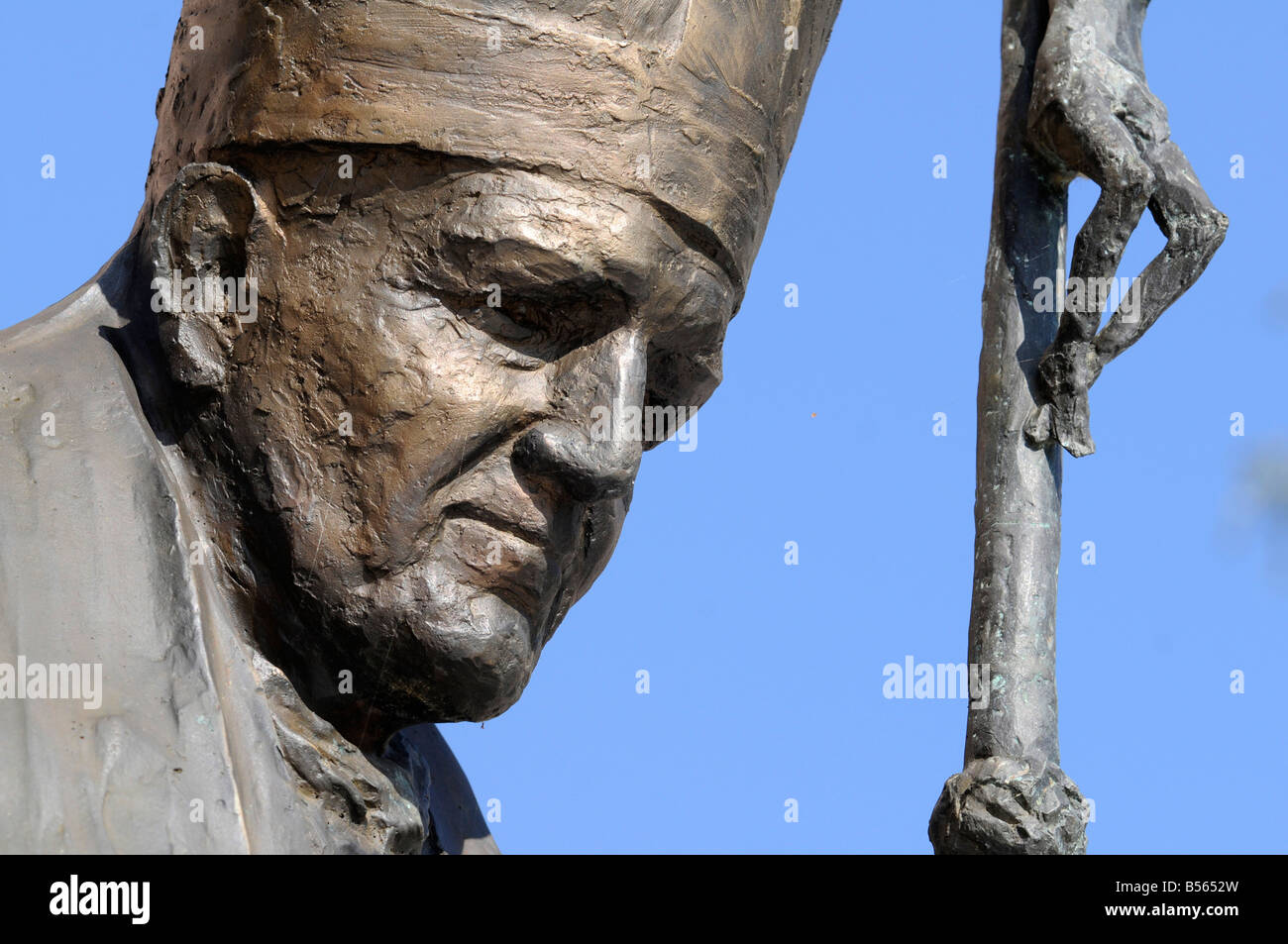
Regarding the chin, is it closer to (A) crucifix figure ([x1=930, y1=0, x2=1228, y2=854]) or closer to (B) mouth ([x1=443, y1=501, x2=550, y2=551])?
(B) mouth ([x1=443, y1=501, x2=550, y2=551])

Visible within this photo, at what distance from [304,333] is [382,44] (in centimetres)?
79

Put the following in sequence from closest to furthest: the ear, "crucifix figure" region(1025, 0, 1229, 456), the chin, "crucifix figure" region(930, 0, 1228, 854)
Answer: the chin < the ear < "crucifix figure" region(930, 0, 1228, 854) < "crucifix figure" region(1025, 0, 1229, 456)

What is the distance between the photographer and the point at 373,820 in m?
7.66

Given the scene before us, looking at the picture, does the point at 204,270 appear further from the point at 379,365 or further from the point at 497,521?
the point at 497,521

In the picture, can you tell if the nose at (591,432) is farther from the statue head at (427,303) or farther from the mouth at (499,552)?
the mouth at (499,552)

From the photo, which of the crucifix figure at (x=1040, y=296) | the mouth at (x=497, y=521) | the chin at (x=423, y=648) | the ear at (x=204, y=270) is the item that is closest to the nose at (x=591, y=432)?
the mouth at (x=497, y=521)

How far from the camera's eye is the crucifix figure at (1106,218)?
8109 mm

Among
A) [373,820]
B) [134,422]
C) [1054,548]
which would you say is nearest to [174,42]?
[134,422]

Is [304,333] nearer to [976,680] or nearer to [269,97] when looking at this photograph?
[269,97]

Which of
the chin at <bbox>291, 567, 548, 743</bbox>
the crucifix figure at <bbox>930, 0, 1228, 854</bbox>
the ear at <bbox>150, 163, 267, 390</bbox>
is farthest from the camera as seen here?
the crucifix figure at <bbox>930, 0, 1228, 854</bbox>

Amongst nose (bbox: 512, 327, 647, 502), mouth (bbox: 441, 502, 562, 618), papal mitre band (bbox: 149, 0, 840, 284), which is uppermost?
papal mitre band (bbox: 149, 0, 840, 284)

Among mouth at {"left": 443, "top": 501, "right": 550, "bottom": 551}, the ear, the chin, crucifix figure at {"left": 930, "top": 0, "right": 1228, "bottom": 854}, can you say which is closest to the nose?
mouth at {"left": 443, "top": 501, "right": 550, "bottom": 551}

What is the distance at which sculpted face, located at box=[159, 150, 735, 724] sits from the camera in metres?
7.47

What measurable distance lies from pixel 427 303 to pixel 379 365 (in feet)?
0.67
